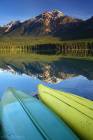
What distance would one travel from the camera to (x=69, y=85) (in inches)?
824

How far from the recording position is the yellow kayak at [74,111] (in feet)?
25.6

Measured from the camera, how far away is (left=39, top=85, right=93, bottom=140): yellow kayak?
7805 millimetres

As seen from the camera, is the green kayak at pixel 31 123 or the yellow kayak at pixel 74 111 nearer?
the green kayak at pixel 31 123

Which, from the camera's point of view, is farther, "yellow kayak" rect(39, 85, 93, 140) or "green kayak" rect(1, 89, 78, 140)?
"yellow kayak" rect(39, 85, 93, 140)

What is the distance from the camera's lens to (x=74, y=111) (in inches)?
365

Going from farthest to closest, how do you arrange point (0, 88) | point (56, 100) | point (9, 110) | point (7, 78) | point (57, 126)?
point (7, 78) < point (0, 88) < point (56, 100) < point (9, 110) < point (57, 126)

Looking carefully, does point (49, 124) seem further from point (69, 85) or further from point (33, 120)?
point (69, 85)

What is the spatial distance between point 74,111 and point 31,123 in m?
1.51

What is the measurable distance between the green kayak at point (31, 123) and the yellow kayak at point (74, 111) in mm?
356

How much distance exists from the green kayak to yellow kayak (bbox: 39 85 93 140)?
14.0 inches

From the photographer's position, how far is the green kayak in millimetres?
7311

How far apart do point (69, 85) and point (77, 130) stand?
12.8m

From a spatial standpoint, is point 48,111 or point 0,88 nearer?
point 48,111

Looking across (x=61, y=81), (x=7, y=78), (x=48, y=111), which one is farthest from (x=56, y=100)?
(x=7, y=78)
